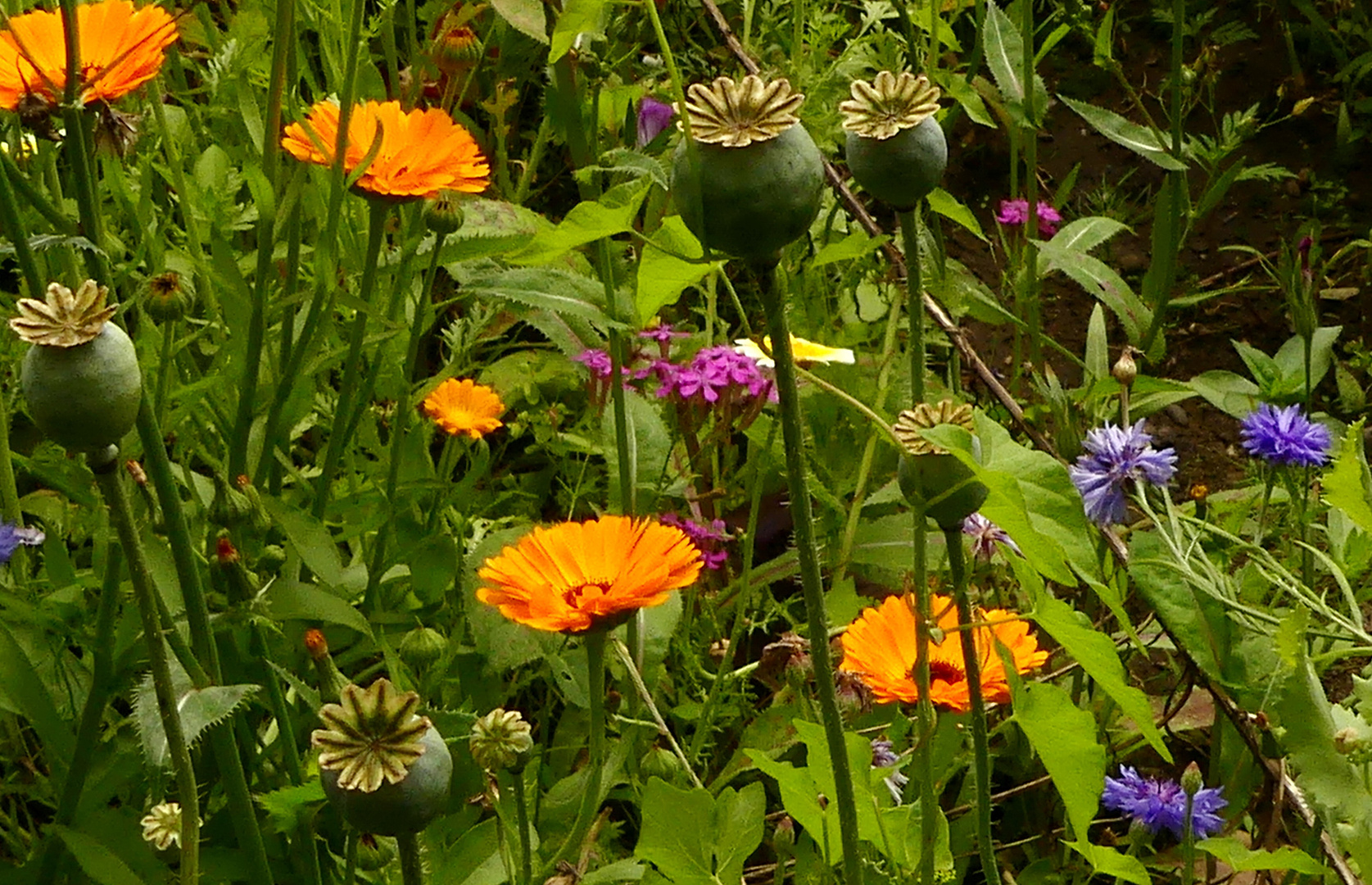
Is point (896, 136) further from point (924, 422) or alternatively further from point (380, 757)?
point (380, 757)

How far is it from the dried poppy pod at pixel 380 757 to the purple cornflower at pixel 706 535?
0.70 meters

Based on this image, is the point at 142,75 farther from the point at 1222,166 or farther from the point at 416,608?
the point at 1222,166

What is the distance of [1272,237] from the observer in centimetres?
216

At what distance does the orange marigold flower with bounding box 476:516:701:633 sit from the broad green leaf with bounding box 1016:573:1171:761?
17 centimetres

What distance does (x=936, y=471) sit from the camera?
554 millimetres

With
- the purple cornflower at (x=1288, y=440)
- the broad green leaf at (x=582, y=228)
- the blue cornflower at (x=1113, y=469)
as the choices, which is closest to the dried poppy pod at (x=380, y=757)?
the broad green leaf at (x=582, y=228)

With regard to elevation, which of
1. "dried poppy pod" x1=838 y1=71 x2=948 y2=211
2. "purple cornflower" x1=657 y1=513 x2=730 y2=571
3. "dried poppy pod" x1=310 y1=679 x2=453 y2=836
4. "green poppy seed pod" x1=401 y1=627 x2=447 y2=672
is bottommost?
"purple cornflower" x1=657 y1=513 x2=730 y2=571

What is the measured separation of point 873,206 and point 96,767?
1.33 m

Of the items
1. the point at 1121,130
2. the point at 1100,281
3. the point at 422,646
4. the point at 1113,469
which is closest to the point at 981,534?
the point at 1113,469

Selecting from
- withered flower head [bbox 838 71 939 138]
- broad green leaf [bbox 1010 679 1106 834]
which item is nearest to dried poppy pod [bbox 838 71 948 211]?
withered flower head [bbox 838 71 939 138]

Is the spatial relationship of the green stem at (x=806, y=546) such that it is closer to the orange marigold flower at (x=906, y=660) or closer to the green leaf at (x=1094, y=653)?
the green leaf at (x=1094, y=653)

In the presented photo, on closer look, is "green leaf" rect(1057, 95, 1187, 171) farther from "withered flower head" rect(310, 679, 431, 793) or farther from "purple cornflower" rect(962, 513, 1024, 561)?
"withered flower head" rect(310, 679, 431, 793)

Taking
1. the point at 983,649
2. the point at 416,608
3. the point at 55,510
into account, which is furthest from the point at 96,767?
the point at 983,649

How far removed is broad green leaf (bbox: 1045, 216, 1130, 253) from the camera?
142 centimetres
